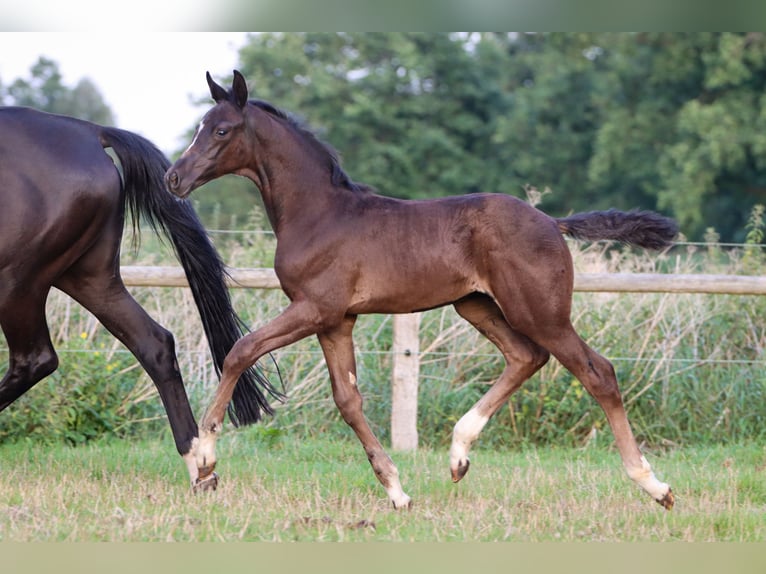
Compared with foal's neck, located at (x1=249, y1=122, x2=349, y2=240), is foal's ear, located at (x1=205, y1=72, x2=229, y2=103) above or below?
above

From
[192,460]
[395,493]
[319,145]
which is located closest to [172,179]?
[319,145]

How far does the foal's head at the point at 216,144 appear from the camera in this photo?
4.31m

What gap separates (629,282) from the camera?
6.26 meters

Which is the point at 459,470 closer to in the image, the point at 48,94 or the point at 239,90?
the point at 239,90

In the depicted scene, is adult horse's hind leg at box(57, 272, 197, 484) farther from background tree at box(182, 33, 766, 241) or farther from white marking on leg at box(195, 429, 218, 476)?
background tree at box(182, 33, 766, 241)

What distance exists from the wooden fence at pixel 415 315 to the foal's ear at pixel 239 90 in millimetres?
1940

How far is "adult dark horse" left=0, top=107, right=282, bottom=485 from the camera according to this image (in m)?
4.70

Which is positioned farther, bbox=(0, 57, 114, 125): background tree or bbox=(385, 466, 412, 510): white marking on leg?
bbox=(0, 57, 114, 125): background tree

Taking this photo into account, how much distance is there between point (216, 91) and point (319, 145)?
58 centimetres

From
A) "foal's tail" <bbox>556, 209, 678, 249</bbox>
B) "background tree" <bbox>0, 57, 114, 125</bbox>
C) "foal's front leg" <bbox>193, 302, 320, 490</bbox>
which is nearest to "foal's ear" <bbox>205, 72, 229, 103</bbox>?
"foal's front leg" <bbox>193, 302, 320, 490</bbox>

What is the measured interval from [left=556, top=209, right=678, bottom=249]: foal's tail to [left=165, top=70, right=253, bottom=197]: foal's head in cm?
162

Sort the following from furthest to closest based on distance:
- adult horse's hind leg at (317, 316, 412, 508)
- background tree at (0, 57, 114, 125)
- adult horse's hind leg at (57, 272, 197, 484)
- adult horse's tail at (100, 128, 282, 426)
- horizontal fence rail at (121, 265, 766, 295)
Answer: background tree at (0, 57, 114, 125)
horizontal fence rail at (121, 265, 766, 295)
adult horse's tail at (100, 128, 282, 426)
adult horse's hind leg at (57, 272, 197, 484)
adult horse's hind leg at (317, 316, 412, 508)

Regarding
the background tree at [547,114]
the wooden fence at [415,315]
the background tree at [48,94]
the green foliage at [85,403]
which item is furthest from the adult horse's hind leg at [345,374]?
the background tree at [48,94]

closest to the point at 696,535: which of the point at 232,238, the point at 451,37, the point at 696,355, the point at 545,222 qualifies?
the point at 545,222
